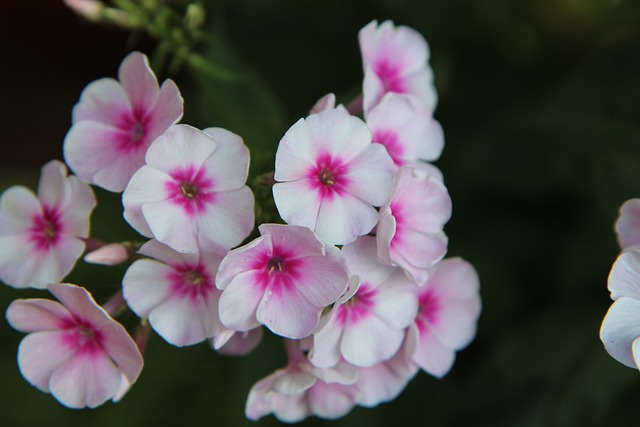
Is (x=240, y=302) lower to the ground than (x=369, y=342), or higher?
higher

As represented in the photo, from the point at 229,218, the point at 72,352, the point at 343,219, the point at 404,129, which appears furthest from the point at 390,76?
the point at 72,352

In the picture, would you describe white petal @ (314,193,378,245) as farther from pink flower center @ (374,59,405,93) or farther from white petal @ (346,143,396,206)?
pink flower center @ (374,59,405,93)

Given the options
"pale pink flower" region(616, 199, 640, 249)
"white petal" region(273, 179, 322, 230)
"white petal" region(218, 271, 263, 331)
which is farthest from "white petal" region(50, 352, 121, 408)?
"pale pink flower" region(616, 199, 640, 249)

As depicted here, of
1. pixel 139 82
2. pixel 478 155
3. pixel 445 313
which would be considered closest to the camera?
pixel 139 82

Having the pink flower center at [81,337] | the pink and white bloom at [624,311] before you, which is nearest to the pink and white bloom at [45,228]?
the pink flower center at [81,337]

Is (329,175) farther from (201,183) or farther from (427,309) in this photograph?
(427,309)

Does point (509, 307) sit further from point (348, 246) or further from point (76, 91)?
point (76, 91)

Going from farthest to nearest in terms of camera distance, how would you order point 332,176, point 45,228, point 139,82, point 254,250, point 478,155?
point 478,155, point 45,228, point 139,82, point 332,176, point 254,250
